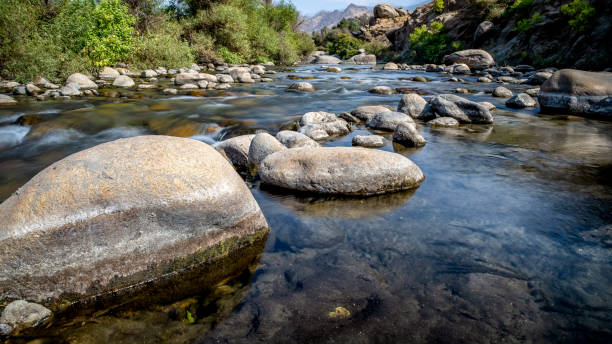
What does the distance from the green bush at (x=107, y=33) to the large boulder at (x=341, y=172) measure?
1467 centimetres

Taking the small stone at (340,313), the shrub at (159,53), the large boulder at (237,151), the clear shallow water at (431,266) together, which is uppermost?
the shrub at (159,53)

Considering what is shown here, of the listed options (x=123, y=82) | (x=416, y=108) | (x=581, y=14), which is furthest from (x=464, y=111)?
(x=581, y=14)

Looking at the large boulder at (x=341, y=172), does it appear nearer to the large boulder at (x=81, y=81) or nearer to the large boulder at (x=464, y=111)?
the large boulder at (x=464, y=111)

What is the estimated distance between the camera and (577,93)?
316 inches

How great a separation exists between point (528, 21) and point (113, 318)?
1179 inches

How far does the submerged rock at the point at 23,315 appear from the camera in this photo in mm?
1830

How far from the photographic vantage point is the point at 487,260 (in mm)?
2479

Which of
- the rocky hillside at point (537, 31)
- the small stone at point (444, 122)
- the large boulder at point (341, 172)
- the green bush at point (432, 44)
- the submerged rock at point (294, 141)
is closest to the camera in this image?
the large boulder at point (341, 172)

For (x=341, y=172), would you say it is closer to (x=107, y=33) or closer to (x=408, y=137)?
(x=408, y=137)

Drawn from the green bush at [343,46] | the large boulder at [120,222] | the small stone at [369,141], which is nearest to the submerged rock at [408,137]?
the small stone at [369,141]

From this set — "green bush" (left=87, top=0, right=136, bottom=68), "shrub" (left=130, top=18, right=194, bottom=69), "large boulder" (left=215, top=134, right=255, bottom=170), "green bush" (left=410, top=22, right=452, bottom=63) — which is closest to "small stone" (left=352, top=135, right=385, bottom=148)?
"large boulder" (left=215, top=134, right=255, bottom=170)

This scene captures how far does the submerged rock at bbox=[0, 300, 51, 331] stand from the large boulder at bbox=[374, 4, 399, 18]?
2833 inches

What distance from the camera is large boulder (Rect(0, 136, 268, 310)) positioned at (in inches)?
79.7

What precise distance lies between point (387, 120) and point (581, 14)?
63.0 ft
